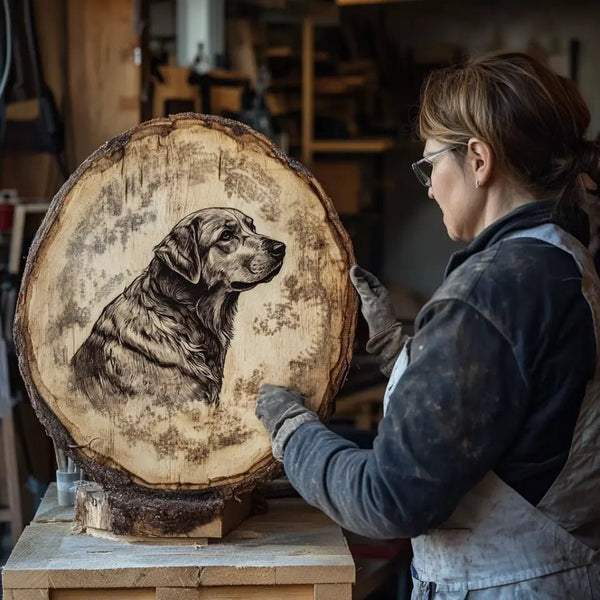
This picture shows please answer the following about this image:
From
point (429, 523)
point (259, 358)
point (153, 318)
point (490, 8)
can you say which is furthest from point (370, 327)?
point (490, 8)

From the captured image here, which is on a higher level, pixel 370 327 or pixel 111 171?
pixel 111 171

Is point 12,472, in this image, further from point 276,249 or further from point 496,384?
point 496,384

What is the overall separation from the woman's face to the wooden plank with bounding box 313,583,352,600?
28.5 inches

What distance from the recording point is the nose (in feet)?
7.09

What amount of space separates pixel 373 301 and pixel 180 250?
0.41 metres

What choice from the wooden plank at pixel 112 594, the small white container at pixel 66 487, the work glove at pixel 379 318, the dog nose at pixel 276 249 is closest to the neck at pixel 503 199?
the work glove at pixel 379 318

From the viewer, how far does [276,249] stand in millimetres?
2164

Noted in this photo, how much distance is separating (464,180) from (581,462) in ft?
1.71

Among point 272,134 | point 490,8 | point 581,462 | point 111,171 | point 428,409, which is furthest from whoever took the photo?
point 490,8

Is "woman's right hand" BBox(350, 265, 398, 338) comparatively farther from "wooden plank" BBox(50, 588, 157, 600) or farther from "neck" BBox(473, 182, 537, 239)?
"wooden plank" BBox(50, 588, 157, 600)

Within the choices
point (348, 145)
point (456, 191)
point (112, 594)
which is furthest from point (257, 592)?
point (348, 145)

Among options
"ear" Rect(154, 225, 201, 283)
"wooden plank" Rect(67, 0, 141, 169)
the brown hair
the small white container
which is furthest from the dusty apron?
"wooden plank" Rect(67, 0, 141, 169)

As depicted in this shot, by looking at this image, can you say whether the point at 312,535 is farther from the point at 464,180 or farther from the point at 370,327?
the point at 464,180

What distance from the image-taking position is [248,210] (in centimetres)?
217
